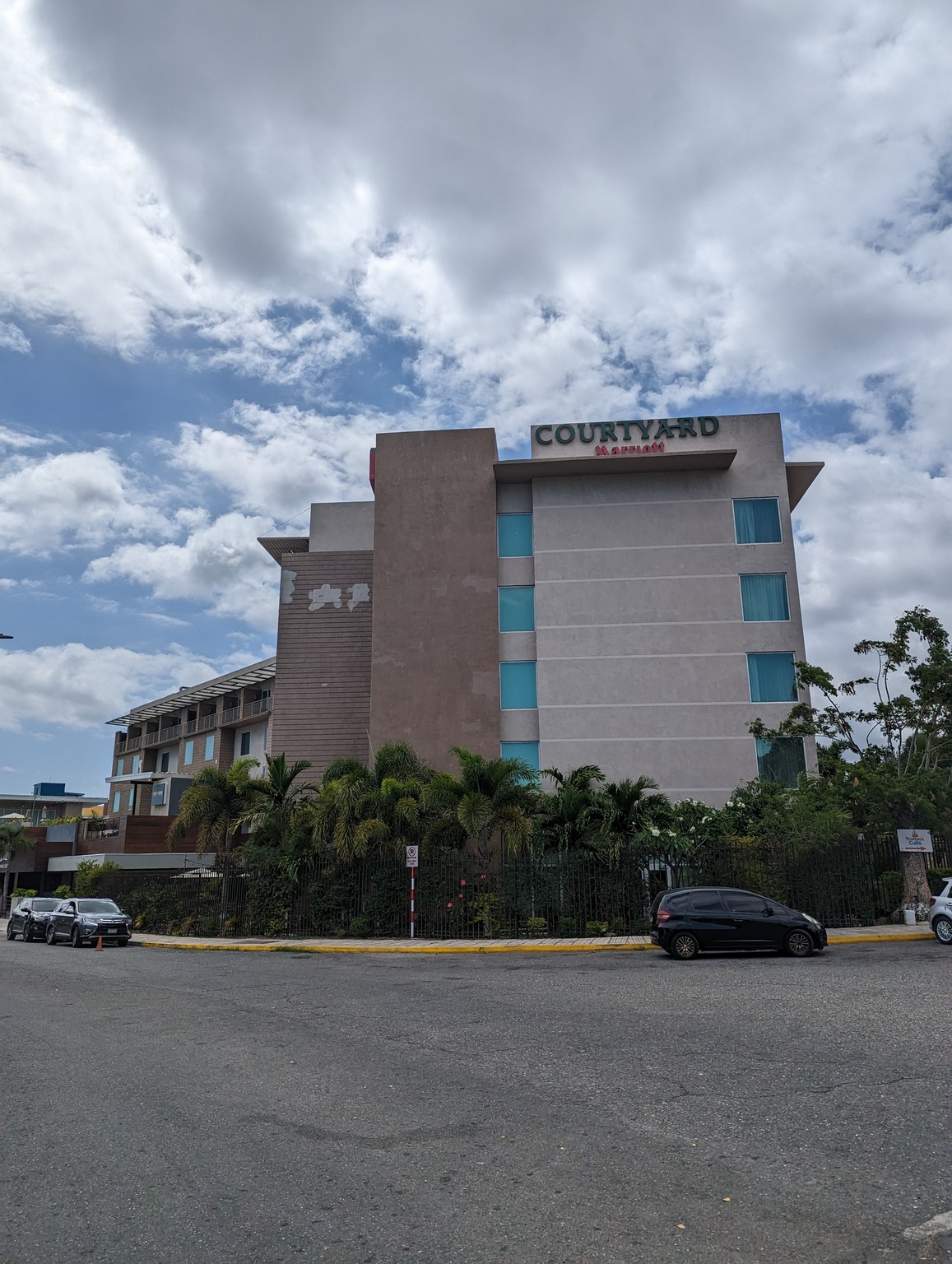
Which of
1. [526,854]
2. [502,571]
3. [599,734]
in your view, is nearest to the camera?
[526,854]

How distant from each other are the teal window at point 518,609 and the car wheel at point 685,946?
55.2ft

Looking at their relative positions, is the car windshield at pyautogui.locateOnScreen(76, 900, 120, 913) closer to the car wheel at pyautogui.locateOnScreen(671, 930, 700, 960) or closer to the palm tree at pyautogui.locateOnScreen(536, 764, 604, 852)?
the palm tree at pyautogui.locateOnScreen(536, 764, 604, 852)

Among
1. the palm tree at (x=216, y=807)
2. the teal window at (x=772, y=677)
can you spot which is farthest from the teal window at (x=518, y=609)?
the palm tree at (x=216, y=807)

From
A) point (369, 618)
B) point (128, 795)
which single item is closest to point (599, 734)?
point (369, 618)

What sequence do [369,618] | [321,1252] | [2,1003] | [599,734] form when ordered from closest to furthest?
[321,1252]
[2,1003]
[599,734]
[369,618]

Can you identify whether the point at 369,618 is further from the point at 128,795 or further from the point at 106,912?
the point at 128,795

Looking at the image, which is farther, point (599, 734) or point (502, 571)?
point (502, 571)

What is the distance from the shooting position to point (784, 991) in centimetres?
1293

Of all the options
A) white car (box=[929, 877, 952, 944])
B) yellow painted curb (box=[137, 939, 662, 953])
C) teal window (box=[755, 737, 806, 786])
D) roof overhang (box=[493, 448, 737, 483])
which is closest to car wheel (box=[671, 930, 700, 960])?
yellow painted curb (box=[137, 939, 662, 953])

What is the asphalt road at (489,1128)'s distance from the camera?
16.4 ft

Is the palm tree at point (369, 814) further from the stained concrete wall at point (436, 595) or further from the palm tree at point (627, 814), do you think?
the stained concrete wall at point (436, 595)

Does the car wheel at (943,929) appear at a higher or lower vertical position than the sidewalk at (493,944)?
→ higher

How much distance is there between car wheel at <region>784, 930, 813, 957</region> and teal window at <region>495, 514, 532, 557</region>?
19.4m

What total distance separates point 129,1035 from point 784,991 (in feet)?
28.0
